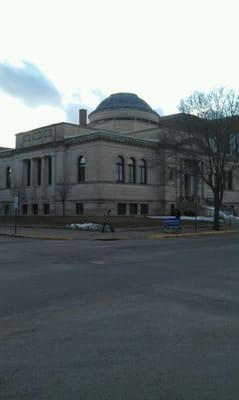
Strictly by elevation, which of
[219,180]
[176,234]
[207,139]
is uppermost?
[207,139]

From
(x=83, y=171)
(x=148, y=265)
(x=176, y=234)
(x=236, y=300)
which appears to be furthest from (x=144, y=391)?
(x=83, y=171)

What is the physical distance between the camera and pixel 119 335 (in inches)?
254

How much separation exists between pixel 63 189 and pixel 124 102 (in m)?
21.6

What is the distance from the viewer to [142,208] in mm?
58375

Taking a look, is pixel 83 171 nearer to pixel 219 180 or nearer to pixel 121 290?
pixel 219 180

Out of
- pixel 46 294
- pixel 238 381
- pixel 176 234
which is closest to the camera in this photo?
pixel 238 381

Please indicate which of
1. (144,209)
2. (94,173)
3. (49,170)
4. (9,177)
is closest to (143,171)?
(144,209)

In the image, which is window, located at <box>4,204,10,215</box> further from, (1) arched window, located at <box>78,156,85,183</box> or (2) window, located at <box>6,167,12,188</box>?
(1) arched window, located at <box>78,156,85,183</box>

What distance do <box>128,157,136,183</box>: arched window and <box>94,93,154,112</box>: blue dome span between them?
15.5 meters

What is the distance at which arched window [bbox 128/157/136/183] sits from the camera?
57.7m

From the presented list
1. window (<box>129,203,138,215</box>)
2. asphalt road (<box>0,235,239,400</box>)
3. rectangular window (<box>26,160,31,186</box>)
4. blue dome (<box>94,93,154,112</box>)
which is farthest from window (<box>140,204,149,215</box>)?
asphalt road (<box>0,235,239,400</box>)

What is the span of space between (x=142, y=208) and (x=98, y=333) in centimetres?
5190

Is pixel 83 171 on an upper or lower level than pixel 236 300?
upper

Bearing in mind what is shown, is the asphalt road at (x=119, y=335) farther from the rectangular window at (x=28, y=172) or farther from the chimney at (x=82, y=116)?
the chimney at (x=82, y=116)
